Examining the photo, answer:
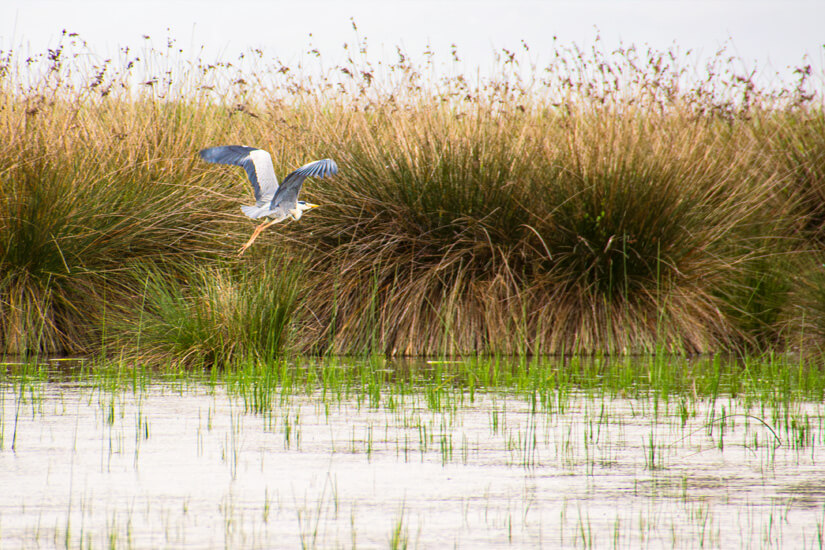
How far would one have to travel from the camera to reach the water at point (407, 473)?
2635 millimetres

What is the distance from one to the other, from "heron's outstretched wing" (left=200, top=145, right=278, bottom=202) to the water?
7.00 ft

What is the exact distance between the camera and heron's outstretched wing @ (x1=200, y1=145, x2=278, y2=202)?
6.68 metres

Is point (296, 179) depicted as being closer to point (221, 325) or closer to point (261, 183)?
point (261, 183)

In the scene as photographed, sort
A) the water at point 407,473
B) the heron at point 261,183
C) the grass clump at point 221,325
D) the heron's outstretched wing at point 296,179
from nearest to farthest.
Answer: the water at point 407,473 → the heron's outstretched wing at point 296,179 → the grass clump at point 221,325 → the heron at point 261,183

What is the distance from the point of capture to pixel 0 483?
3176 mm

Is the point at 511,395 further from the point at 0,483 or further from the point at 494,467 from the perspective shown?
the point at 0,483

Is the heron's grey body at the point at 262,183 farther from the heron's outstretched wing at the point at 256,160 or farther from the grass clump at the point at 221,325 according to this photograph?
the grass clump at the point at 221,325

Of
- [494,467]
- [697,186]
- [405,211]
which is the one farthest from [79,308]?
[494,467]

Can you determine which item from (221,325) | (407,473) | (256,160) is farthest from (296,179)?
(407,473)

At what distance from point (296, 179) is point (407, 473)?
125 inches

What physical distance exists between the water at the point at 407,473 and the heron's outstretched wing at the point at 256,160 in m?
2.14

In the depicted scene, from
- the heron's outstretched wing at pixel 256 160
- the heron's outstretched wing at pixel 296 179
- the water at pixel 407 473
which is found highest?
the heron's outstretched wing at pixel 256 160

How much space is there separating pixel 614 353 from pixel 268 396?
3390mm

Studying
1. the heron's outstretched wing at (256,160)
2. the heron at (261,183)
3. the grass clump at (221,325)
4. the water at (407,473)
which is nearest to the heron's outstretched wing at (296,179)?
the heron at (261,183)
